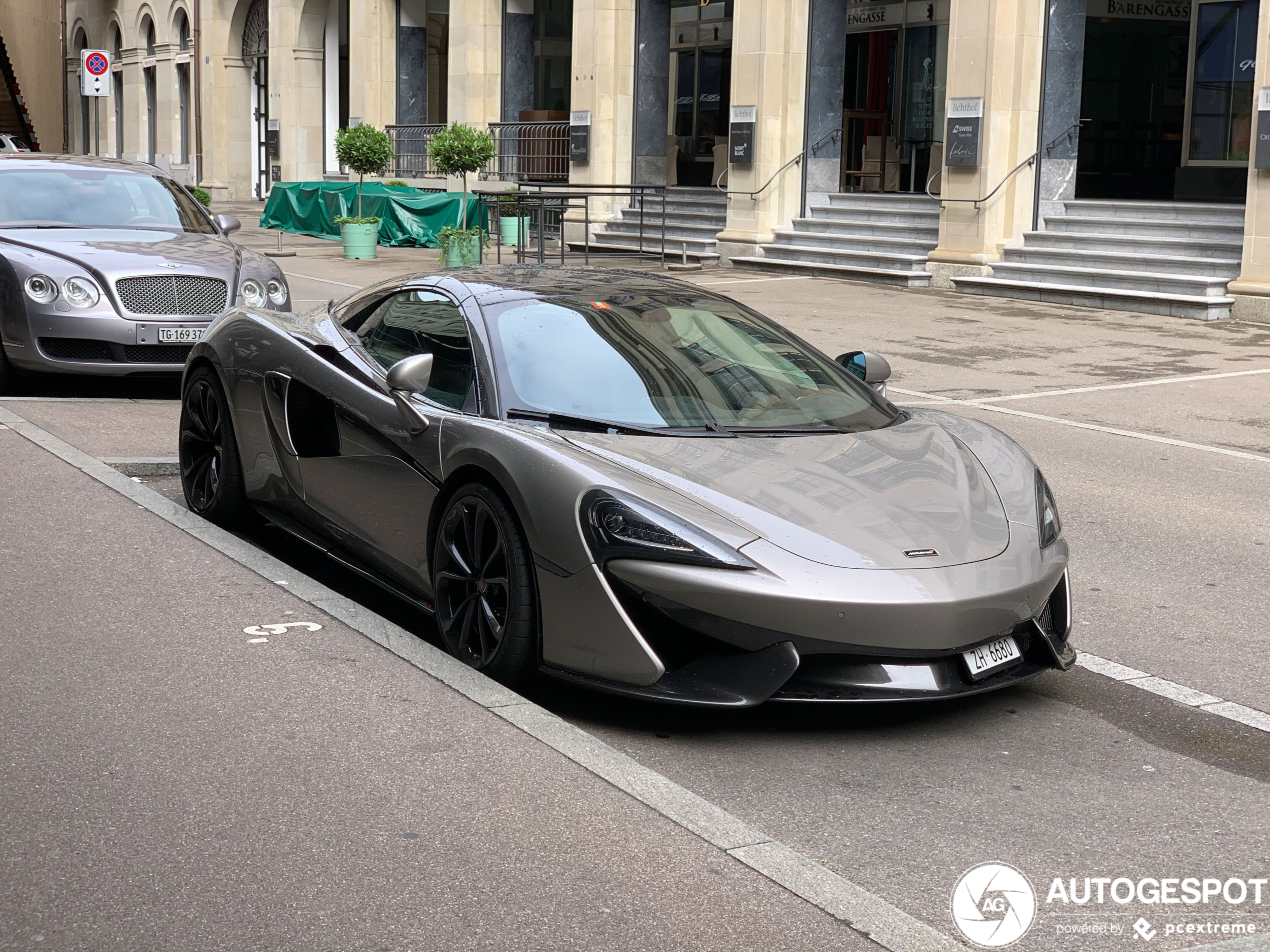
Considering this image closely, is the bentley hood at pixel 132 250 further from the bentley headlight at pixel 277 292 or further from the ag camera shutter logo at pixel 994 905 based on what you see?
the ag camera shutter logo at pixel 994 905

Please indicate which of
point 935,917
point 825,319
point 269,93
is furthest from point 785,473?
point 269,93

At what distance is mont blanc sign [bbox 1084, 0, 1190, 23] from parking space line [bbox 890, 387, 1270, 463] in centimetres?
1484

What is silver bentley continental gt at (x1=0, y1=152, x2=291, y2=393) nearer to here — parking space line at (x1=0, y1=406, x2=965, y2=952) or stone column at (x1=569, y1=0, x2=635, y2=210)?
parking space line at (x1=0, y1=406, x2=965, y2=952)

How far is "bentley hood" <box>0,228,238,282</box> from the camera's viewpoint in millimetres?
10594

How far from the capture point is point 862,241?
23062 mm

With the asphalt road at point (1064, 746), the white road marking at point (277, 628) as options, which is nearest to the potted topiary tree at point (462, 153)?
the asphalt road at point (1064, 746)

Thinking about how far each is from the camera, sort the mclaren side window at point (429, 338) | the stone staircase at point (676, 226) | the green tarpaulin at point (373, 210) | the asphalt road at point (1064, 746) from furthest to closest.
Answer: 1. the green tarpaulin at point (373, 210)
2. the stone staircase at point (676, 226)
3. the mclaren side window at point (429, 338)
4. the asphalt road at point (1064, 746)

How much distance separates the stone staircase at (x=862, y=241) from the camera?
2203cm

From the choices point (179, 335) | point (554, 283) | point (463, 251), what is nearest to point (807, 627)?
point (554, 283)

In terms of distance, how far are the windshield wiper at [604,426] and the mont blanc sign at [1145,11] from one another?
22.0m

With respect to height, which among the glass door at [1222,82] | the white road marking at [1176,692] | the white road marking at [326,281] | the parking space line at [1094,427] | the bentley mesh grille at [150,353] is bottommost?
the white road marking at [1176,692]

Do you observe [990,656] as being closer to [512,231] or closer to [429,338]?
[429,338]

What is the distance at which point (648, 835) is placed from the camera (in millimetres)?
3668

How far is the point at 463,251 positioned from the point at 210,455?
14949 millimetres
